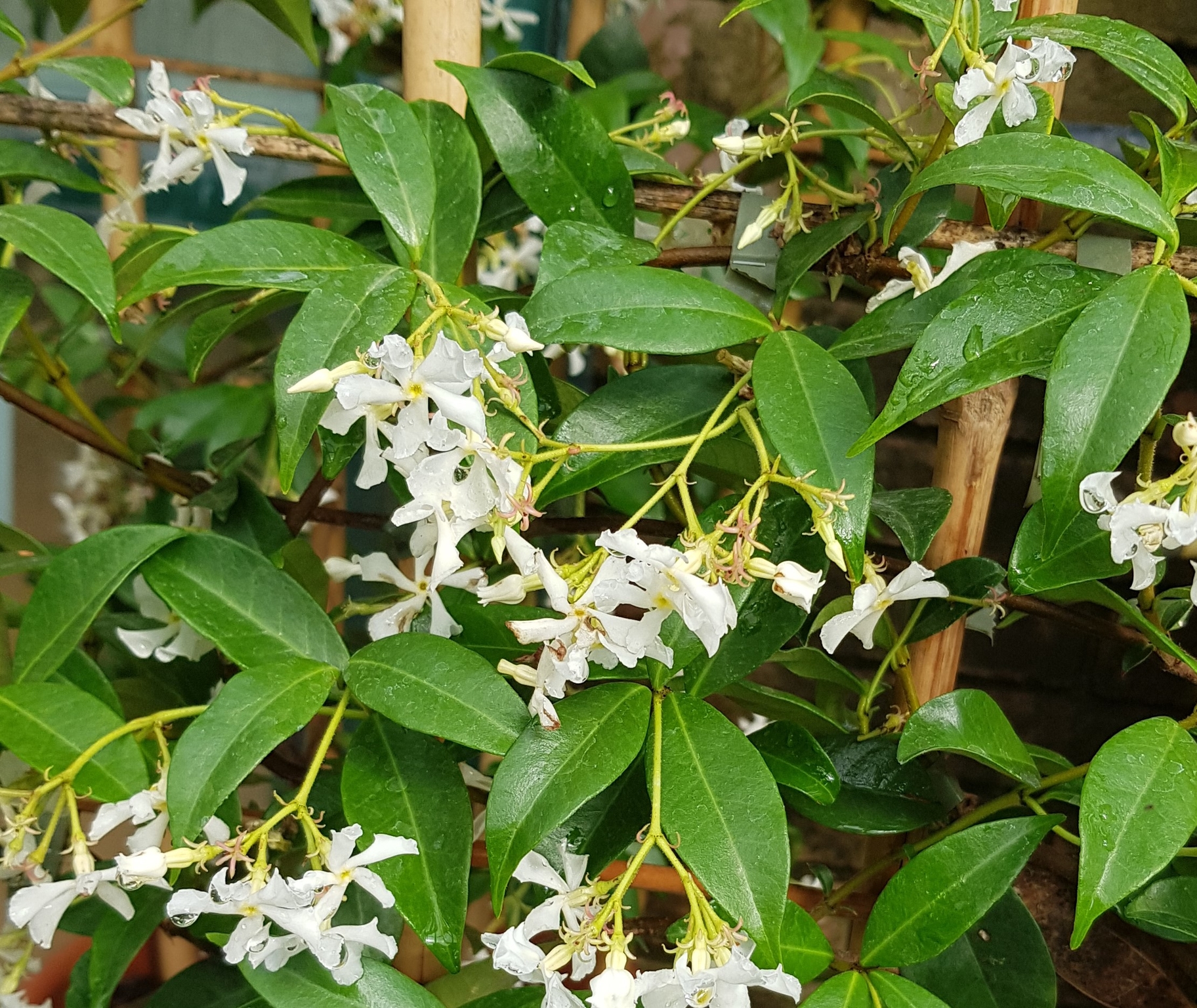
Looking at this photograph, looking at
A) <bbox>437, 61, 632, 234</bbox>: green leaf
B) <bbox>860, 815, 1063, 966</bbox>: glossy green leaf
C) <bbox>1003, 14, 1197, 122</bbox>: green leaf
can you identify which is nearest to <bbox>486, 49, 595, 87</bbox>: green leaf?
<bbox>437, 61, 632, 234</bbox>: green leaf

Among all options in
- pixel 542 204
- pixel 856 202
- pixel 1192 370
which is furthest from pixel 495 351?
pixel 1192 370

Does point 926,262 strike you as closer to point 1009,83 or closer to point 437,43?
point 1009,83

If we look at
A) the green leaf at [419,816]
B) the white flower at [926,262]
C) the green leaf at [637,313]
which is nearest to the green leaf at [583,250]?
the green leaf at [637,313]

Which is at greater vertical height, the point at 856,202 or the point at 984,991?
the point at 856,202

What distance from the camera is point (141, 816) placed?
453mm

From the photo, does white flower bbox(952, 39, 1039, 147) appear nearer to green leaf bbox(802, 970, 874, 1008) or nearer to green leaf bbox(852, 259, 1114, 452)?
green leaf bbox(852, 259, 1114, 452)

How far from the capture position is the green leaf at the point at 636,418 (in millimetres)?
430

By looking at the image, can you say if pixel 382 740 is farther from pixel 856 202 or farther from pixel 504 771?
pixel 856 202

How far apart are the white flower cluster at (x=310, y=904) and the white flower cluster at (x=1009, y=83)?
41cm

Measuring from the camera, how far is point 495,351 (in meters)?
0.39

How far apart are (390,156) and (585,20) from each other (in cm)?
71

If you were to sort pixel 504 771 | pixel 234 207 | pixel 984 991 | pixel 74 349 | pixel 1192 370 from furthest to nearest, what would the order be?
pixel 234 207 < pixel 74 349 < pixel 1192 370 < pixel 984 991 < pixel 504 771

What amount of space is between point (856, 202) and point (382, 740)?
40 cm

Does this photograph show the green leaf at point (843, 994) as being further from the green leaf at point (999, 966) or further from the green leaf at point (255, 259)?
the green leaf at point (255, 259)
